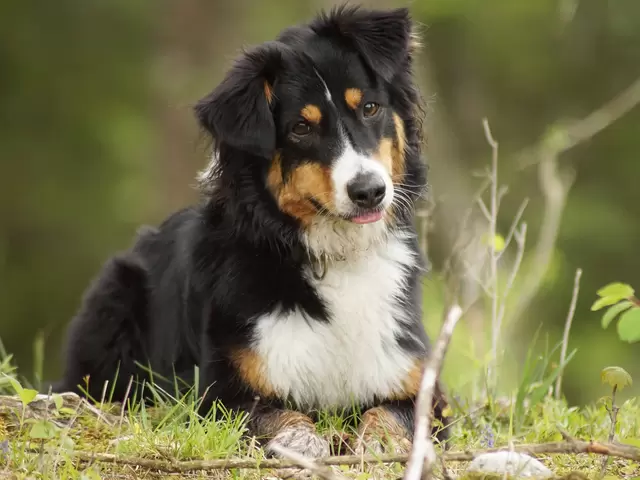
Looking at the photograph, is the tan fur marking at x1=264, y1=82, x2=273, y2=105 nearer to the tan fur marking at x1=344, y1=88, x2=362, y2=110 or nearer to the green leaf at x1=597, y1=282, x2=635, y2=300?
the tan fur marking at x1=344, y1=88, x2=362, y2=110

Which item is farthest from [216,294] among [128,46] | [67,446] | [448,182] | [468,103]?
[128,46]

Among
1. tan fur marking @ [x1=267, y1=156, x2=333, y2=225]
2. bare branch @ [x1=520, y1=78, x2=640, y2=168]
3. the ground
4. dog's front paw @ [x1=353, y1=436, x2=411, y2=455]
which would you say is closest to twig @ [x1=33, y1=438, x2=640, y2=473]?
the ground

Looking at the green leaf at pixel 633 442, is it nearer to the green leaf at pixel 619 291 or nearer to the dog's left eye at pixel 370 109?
the green leaf at pixel 619 291

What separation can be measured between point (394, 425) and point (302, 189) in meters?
1.04

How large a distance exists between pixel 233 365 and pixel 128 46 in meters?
12.0

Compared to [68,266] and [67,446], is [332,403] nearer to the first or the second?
[67,446]

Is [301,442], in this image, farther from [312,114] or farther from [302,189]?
[312,114]

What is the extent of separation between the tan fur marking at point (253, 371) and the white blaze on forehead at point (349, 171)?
0.71 meters

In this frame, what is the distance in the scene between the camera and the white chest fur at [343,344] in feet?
13.7

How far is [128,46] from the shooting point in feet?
50.5

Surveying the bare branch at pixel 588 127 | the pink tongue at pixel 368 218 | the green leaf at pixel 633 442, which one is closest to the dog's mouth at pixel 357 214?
the pink tongue at pixel 368 218

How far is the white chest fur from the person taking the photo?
164 inches

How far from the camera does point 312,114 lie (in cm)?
420

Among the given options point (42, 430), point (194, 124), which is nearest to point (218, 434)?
point (42, 430)
